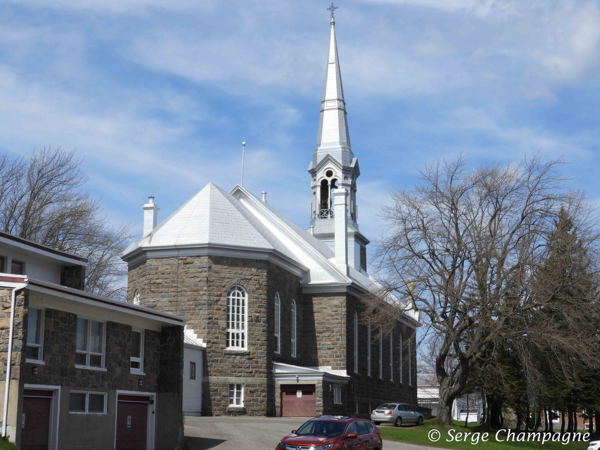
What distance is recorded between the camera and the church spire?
58.0 m

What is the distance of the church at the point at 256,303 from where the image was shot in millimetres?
38625

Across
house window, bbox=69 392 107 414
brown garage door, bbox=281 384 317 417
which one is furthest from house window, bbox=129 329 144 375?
brown garage door, bbox=281 384 317 417

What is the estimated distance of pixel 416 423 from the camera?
40.7 m

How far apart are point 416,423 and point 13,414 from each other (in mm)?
25625

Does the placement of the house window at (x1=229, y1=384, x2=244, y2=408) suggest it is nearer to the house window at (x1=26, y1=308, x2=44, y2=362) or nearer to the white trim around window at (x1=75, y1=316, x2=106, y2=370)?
the white trim around window at (x1=75, y1=316, x2=106, y2=370)

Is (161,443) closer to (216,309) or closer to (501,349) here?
(216,309)

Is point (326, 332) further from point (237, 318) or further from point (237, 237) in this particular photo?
point (237, 237)

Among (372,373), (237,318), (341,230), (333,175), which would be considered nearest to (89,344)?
(237,318)

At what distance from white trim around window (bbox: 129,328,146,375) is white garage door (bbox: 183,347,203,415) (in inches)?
416

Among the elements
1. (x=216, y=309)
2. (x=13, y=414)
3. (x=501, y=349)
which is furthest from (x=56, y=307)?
(x=501, y=349)

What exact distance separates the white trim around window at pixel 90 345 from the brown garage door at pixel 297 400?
58.5 feet

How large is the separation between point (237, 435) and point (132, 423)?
14.2 feet

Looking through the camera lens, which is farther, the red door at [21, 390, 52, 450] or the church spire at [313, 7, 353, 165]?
the church spire at [313, 7, 353, 165]

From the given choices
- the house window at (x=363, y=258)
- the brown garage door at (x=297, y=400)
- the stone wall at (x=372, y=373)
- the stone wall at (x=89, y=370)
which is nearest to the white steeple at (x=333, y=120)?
the house window at (x=363, y=258)
